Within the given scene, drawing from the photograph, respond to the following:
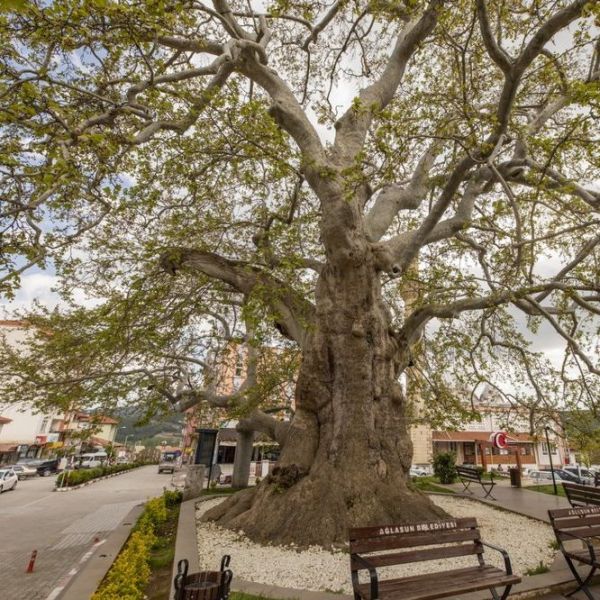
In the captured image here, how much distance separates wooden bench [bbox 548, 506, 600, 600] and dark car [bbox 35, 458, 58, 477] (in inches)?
1630

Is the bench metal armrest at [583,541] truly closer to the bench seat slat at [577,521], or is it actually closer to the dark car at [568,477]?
the bench seat slat at [577,521]

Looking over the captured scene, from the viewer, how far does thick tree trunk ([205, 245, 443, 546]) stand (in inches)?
236

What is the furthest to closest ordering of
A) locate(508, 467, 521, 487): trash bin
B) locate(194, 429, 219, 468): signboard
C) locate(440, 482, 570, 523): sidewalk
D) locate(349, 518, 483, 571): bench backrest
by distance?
locate(194, 429, 219, 468): signboard, locate(508, 467, 521, 487): trash bin, locate(440, 482, 570, 523): sidewalk, locate(349, 518, 483, 571): bench backrest

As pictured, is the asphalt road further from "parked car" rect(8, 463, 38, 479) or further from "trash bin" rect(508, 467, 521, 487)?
"trash bin" rect(508, 467, 521, 487)

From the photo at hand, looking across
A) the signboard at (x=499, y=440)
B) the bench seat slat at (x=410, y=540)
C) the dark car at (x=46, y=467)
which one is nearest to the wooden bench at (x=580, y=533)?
the bench seat slat at (x=410, y=540)

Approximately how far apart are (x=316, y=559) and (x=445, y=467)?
11756mm

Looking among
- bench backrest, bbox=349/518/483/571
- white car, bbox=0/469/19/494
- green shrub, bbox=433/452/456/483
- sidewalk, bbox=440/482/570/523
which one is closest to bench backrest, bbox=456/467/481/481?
sidewalk, bbox=440/482/570/523

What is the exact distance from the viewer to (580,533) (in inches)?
171

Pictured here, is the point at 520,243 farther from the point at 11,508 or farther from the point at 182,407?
the point at 11,508

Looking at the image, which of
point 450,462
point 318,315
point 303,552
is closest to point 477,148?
point 318,315

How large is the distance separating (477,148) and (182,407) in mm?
9922

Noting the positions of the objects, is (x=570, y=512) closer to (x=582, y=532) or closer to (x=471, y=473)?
(x=582, y=532)

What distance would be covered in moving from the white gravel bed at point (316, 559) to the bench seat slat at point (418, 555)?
1.07 meters

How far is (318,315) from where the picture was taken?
25.8 feet
